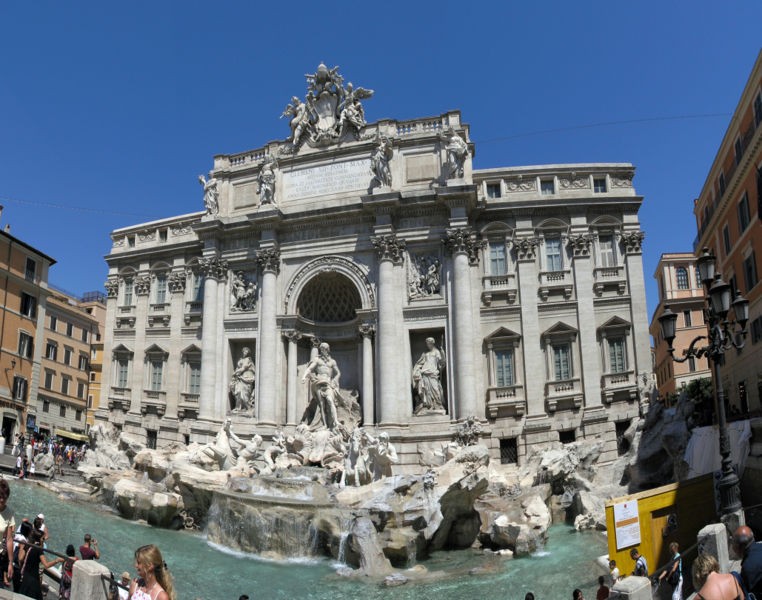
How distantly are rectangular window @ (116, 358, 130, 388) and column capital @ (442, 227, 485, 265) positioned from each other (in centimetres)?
1817

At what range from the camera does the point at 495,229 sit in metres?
29.1

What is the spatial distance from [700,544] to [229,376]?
24120 mm

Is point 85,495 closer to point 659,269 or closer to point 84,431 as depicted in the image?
point 84,431

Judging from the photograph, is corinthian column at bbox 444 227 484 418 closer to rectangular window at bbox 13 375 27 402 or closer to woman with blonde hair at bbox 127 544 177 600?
woman with blonde hair at bbox 127 544 177 600

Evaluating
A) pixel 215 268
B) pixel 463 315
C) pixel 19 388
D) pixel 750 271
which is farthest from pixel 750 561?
pixel 19 388

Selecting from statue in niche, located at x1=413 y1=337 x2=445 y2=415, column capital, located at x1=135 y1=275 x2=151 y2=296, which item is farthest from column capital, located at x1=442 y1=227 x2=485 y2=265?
column capital, located at x1=135 y1=275 x2=151 y2=296

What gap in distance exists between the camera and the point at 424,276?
29.0 metres

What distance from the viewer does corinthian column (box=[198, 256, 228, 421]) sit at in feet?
100

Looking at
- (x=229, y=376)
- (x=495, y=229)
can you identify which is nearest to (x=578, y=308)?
(x=495, y=229)

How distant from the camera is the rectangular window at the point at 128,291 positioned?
3597 centimetres

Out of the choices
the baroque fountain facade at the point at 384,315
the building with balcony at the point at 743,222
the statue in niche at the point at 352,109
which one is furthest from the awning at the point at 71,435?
the building with balcony at the point at 743,222

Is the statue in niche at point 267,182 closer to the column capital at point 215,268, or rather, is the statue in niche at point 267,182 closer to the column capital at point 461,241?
the column capital at point 215,268

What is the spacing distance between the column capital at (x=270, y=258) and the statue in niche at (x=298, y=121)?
5.29 meters

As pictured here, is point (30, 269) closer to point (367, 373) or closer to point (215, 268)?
point (215, 268)
